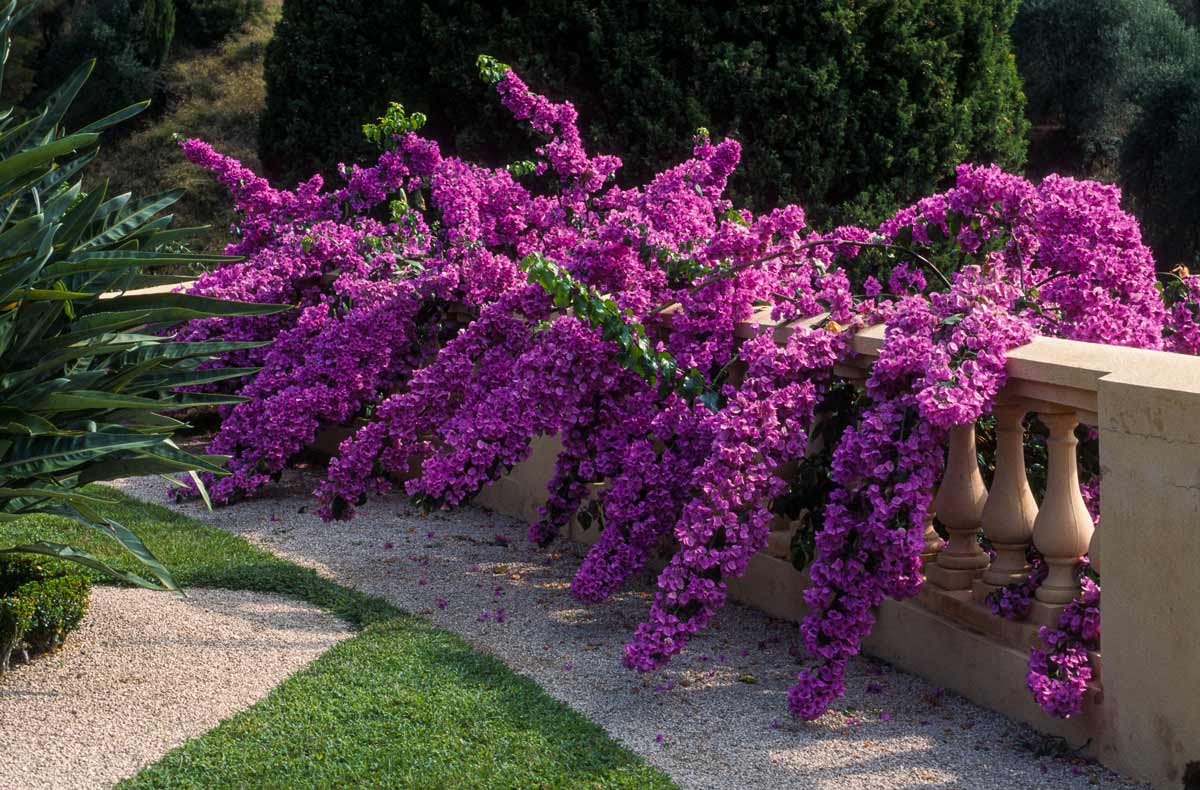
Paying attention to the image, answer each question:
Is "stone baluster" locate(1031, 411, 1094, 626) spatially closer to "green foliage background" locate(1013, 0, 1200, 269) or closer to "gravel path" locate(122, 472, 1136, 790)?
"gravel path" locate(122, 472, 1136, 790)

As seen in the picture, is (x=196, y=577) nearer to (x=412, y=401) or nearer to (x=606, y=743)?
(x=412, y=401)

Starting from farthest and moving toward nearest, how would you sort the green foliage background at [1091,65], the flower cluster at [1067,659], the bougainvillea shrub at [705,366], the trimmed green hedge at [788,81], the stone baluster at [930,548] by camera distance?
the green foliage background at [1091,65], the trimmed green hedge at [788,81], the stone baluster at [930,548], the bougainvillea shrub at [705,366], the flower cluster at [1067,659]

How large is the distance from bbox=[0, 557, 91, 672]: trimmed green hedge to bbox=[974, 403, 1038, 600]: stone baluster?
2.93 metres

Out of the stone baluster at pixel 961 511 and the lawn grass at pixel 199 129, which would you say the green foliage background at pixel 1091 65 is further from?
the stone baluster at pixel 961 511

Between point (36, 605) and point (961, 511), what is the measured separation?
2954 mm

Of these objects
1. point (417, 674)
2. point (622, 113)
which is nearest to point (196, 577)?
point (417, 674)

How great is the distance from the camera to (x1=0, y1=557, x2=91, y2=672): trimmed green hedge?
3.92 metres

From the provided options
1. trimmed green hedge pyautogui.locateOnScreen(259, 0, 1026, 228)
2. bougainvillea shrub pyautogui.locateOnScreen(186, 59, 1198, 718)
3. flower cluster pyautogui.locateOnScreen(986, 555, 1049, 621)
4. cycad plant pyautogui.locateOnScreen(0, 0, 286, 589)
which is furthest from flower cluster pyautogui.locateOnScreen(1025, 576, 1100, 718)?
trimmed green hedge pyautogui.locateOnScreen(259, 0, 1026, 228)

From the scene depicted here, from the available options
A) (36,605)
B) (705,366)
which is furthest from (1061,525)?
(36,605)

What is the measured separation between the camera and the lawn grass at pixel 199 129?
19172 millimetres

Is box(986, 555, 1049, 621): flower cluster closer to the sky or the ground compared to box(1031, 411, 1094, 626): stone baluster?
closer to the ground

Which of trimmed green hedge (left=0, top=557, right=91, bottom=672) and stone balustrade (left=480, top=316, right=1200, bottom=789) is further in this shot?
trimmed green hedge (left=0, top=557, right=91, bottom=672)

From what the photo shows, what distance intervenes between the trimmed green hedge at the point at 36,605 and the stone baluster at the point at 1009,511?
9.61 ft

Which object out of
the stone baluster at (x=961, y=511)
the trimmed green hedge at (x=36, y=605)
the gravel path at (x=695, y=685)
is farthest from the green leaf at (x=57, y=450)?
the stone baluster at (x=961, y=511)
